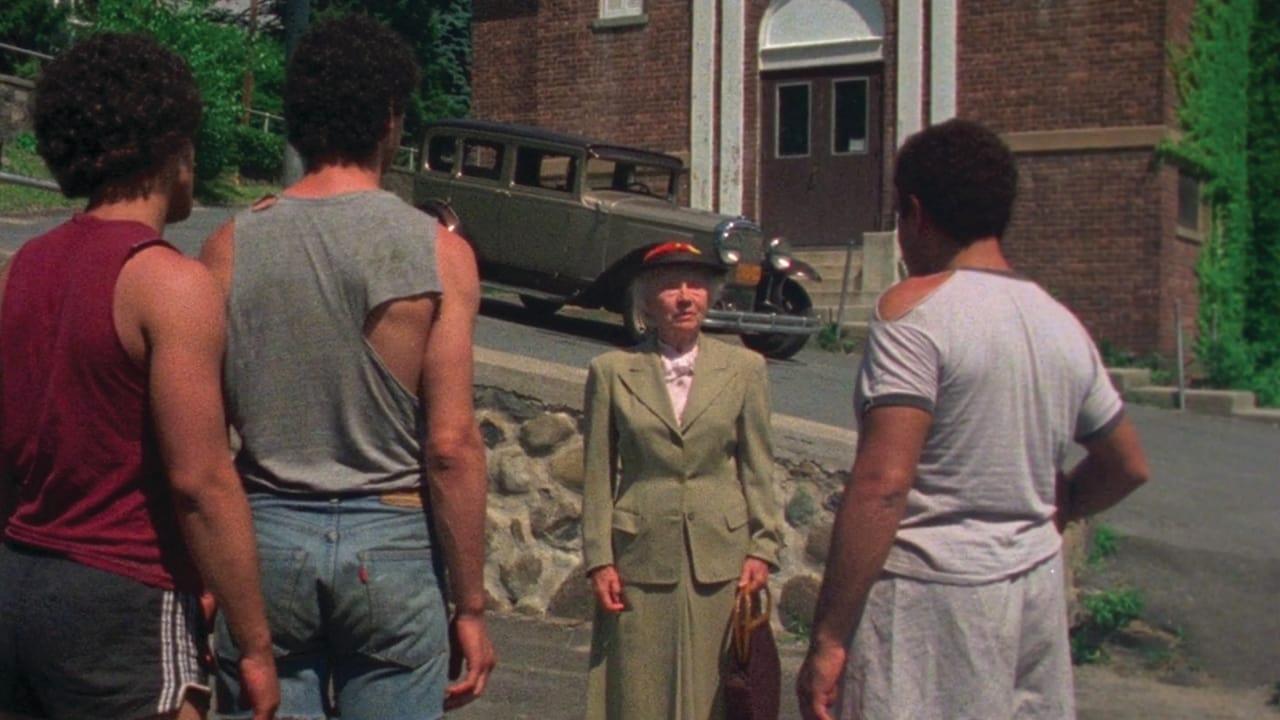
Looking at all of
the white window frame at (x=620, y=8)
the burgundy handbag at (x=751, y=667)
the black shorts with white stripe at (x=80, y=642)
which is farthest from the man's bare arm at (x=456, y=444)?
the white window frame at (x=620, y=8)

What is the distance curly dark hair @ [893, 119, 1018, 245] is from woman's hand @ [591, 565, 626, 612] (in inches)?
78.8

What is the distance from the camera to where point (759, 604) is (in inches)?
200

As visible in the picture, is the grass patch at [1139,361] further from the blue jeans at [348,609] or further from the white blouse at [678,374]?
the blue jeans at [348,609]

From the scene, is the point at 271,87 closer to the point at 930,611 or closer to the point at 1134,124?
the point at 1134,124

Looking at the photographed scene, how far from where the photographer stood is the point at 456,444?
122 inches

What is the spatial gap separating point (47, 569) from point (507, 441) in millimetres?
5196

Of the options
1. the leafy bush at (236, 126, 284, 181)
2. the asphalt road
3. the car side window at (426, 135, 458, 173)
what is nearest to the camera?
the asphalt road

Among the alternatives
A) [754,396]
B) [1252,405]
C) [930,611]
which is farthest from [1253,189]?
[930,611]

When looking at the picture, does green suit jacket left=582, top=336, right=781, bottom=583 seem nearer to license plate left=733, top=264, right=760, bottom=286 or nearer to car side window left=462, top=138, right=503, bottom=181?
license plate left=733, top=264, right=760, bottom=286

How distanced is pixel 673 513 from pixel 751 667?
1.63 feet

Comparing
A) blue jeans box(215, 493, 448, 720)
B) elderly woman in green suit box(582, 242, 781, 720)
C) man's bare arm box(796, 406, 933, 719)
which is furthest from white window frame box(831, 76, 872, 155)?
blue jeans box(215, 493, 448, 720)

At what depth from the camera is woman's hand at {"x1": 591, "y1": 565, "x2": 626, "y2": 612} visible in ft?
16.5

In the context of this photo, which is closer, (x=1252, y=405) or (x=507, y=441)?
(x=507, y=441)

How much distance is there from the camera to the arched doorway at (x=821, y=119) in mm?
21078
